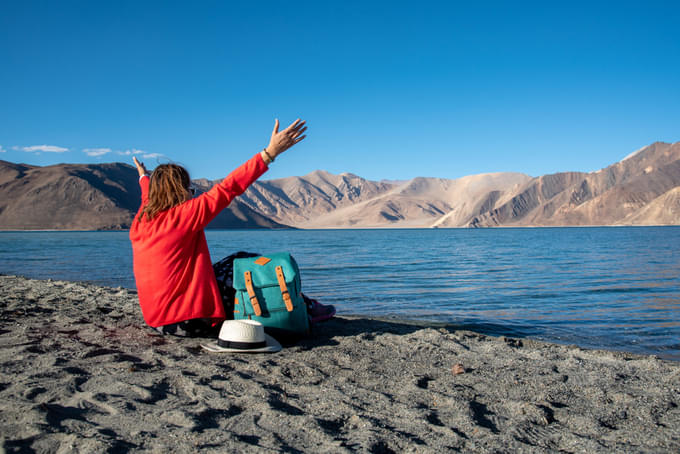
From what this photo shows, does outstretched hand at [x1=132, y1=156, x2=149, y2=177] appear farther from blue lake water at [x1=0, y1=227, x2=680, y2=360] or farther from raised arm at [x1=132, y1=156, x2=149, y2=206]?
blue lake water at [x1=0, y1=227, x2=680, y2=360]

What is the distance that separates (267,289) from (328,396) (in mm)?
1698

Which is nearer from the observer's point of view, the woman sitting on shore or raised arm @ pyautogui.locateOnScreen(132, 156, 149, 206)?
the woman sitting on shore

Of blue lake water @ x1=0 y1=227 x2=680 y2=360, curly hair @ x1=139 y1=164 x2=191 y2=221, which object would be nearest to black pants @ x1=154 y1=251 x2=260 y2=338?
curly hair @ x1=139 y1=164 x2=191 y2=221

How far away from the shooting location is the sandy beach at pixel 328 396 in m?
3.00

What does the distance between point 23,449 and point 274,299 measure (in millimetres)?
2895

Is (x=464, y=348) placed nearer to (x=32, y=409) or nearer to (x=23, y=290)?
(x=32, y=409)

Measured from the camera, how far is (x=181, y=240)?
478 cm

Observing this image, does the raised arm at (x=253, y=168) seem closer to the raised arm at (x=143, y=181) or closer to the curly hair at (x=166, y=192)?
the curly hair at (x=166, y=192)

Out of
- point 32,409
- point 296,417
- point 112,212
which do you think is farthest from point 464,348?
point 112,212

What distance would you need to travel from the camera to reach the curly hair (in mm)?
4793

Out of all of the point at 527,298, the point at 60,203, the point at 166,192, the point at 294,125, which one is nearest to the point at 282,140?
the point at 294,125

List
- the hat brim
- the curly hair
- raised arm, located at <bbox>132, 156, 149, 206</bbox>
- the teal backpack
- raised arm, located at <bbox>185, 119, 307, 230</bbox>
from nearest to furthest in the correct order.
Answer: raised arm, located at <bbox>185, 119, 307, 230</bbox> → the curly hair → the hat brim → the teal backpack → raised arm, located at <bbox>132, 156, 149, 206</bbox>

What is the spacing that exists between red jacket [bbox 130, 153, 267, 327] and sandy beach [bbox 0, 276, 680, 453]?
480mm

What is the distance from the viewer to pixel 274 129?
4.42 metres
